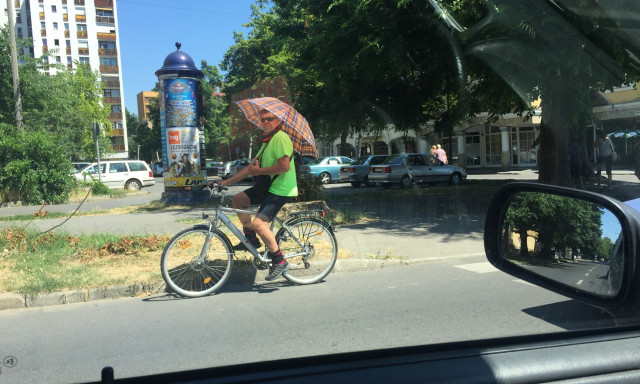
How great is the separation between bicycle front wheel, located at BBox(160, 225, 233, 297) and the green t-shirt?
820mm

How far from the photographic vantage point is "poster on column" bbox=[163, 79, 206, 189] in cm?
1392

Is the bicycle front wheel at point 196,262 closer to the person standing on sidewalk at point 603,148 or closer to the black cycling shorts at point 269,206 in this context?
the black cycling shorts at point 269,206

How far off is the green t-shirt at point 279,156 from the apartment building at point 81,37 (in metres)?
25.6

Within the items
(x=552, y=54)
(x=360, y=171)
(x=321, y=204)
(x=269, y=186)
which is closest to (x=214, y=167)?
(x=360, y=171)

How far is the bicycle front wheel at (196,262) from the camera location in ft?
17.6

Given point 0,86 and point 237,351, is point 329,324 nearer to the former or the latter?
point 237,351

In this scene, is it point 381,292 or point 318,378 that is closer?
point 318,378

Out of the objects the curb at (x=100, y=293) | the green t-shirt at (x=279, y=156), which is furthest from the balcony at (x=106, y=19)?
the green t-shirt at (x=279, y=156)

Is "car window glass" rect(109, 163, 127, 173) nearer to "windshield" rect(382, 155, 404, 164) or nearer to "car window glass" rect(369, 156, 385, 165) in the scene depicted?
"car window glass" rect(369, 156, 385, 165)

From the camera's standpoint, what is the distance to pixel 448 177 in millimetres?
21438

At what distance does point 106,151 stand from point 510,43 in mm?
35193

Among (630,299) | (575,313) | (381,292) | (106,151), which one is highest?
(106,151)

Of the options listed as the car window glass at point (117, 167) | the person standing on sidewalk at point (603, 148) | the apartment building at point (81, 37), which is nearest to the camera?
the person standing on sidewalk at point (603, 148)

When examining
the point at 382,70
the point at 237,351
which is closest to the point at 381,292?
the point at 237,351
